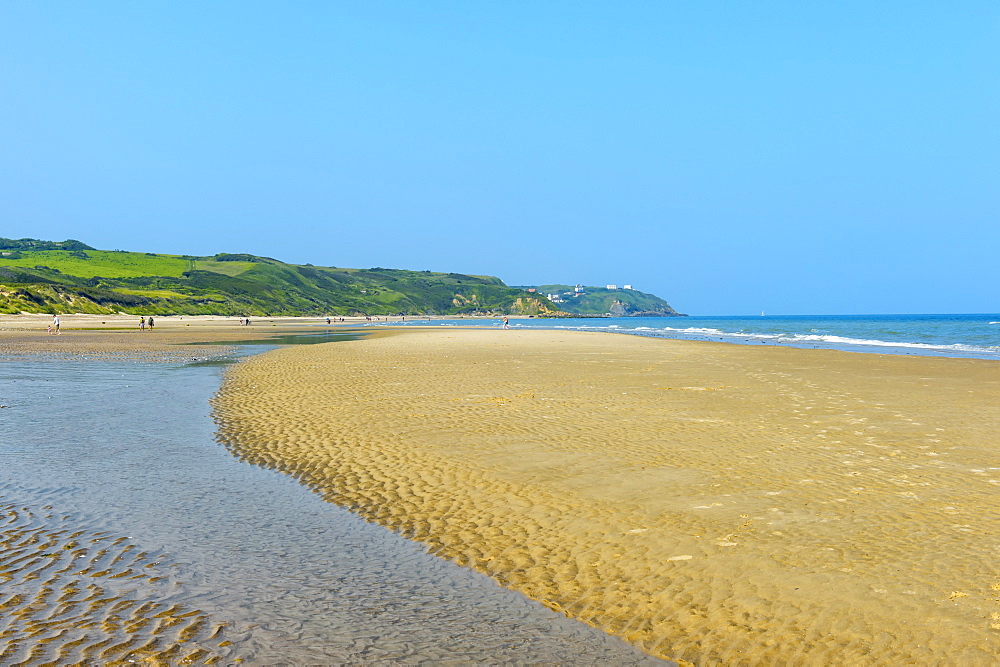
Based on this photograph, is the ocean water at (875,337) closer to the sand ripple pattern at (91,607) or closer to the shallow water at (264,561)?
the shallow water at (264,561)

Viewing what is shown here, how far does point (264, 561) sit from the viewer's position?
727cm

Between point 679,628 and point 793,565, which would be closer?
point 679,628

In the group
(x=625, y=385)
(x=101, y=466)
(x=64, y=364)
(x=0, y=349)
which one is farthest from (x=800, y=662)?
(x=0, y=349)

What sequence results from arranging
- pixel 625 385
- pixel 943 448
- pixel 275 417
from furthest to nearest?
pixel 625 385 → pixel 275 417 → pixel 943 448

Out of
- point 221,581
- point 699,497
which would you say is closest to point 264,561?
point 221,581

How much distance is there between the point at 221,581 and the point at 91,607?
1078mm

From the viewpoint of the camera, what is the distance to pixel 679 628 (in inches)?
228

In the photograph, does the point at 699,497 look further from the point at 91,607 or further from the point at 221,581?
the point at 91,607

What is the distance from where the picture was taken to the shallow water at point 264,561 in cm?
548

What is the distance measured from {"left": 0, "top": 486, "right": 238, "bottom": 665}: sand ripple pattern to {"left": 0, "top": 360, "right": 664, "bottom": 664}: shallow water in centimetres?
7

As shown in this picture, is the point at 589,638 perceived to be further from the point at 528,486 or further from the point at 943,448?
the point at 943,448

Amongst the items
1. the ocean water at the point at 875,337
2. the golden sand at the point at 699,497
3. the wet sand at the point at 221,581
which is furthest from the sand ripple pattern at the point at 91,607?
the ocean water at the point at 875,337

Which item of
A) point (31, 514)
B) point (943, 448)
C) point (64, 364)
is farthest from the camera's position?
point (64, 364)

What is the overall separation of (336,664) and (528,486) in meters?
5.36
